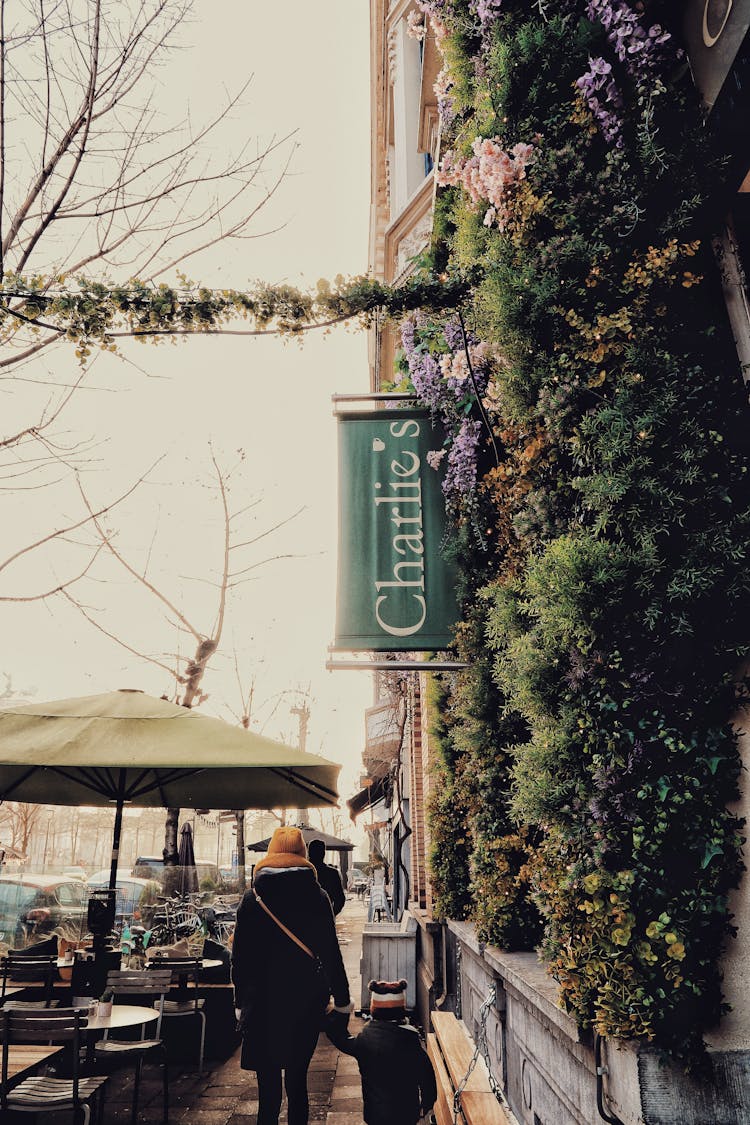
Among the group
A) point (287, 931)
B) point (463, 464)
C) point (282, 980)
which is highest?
point (463, 464)

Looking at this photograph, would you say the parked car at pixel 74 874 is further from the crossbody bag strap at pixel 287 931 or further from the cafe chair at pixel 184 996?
the crossbody bag strap at pixel 287 931

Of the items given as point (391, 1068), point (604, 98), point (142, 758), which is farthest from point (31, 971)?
point (604, 98)

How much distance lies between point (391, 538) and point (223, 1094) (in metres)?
5.09

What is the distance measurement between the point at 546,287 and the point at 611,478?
1061 millimetres

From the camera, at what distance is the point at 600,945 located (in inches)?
90.2

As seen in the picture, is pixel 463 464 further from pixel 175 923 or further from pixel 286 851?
pixel 175 923

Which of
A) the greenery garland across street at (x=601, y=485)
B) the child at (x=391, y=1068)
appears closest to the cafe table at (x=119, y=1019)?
the child at (x=391, y=1068)

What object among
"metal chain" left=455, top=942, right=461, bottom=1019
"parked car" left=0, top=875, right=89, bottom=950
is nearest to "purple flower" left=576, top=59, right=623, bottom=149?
"metal chain" left=455, top=942, right=461, bottom=1019

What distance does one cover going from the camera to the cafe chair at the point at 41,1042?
3867 millimetres

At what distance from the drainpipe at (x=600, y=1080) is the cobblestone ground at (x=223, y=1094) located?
3857 mm

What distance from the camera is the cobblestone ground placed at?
5262 mm

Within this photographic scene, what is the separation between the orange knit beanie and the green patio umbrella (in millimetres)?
633

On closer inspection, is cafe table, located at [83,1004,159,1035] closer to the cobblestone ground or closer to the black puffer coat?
the cobblestone ground

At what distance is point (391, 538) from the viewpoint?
15.4 feet
